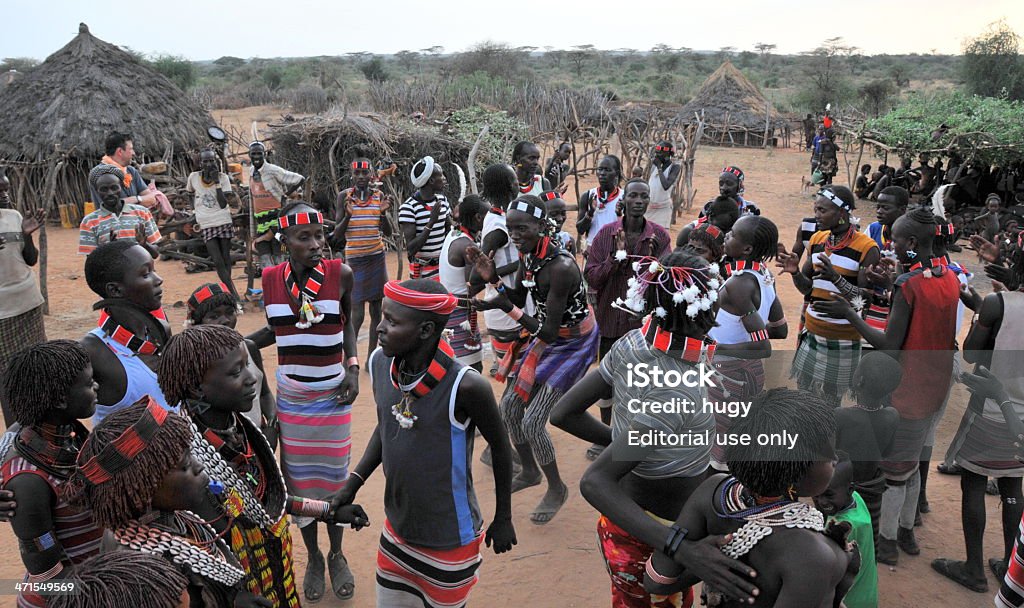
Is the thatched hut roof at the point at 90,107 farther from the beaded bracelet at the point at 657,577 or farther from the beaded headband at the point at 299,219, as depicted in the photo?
the beaded bracelet at the point at 657,577

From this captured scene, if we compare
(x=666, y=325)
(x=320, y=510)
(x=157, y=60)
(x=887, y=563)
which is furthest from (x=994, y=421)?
(x=157, y=60)

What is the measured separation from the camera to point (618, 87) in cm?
4491

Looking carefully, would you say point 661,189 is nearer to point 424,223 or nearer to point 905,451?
point 424,223

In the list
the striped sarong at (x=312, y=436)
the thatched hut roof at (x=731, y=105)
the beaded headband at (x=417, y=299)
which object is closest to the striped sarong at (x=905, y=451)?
the beaded headband at (x=417, y=299)

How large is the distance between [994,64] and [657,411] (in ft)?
113

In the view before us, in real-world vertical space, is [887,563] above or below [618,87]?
below

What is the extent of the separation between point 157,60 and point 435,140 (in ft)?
108

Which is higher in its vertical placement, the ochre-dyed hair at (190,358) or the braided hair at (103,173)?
the braided hair at (103,173)

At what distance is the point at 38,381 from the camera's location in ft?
7.52

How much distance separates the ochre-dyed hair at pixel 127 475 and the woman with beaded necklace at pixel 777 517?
4.63 feet

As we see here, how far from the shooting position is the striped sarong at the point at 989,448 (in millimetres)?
3463

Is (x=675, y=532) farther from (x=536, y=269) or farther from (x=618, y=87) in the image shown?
(x=618, y=87)

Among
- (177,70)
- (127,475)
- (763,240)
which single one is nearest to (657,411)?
(127,475)

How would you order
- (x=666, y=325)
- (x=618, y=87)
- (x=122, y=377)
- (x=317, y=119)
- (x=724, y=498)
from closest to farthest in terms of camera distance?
(x=724, y=498) < (x=666, y=325) < (x=122, y=377) < (x=317, y=119) < (x=618, y=87)
